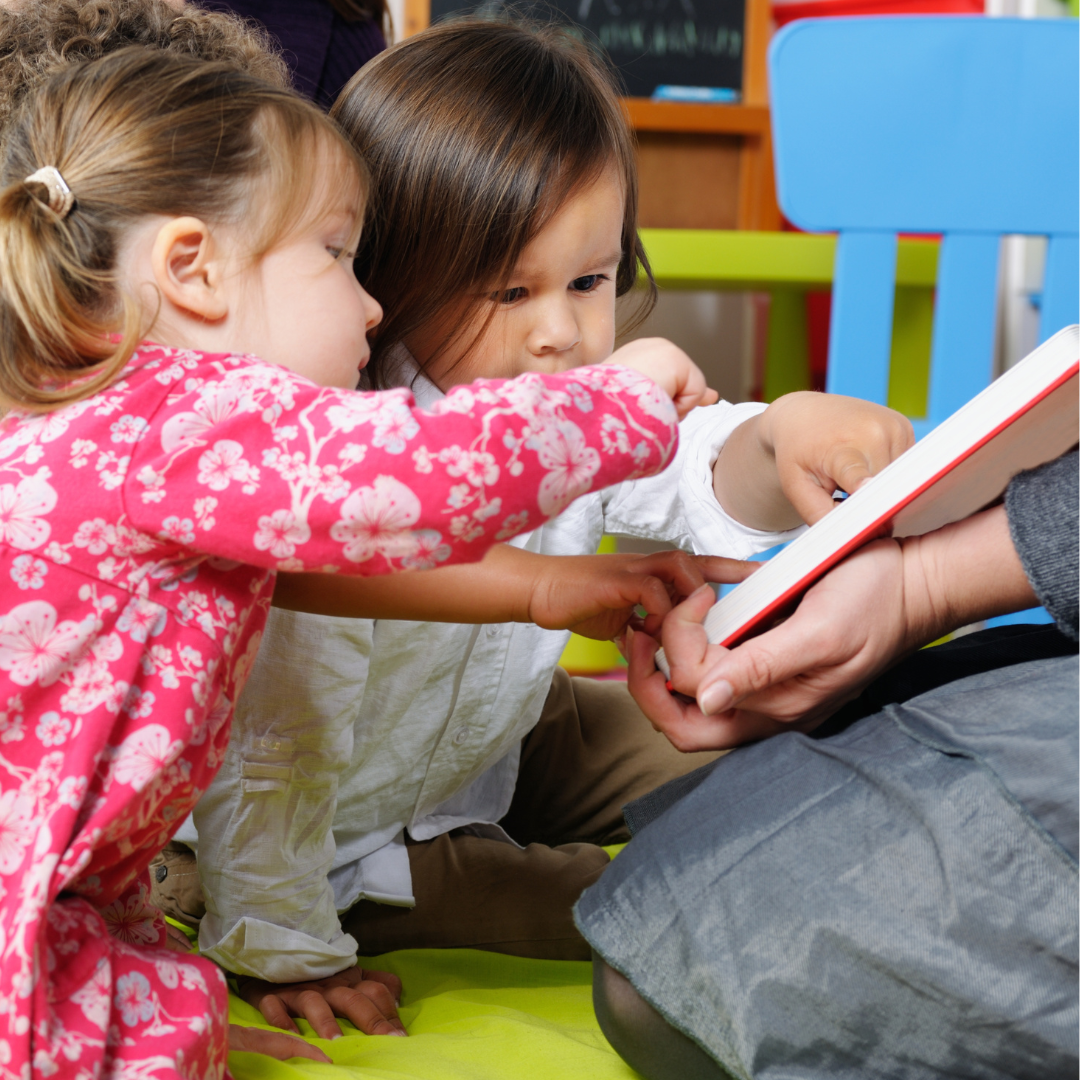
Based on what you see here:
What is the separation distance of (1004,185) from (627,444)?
3.52 ft

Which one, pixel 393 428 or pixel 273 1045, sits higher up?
pixel 393 428

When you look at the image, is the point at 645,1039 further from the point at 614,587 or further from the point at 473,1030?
the point at 614,587

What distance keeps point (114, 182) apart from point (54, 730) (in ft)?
0.95

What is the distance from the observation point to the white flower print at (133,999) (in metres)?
0.56

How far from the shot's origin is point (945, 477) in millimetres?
564

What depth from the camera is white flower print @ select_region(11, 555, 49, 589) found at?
0.55m

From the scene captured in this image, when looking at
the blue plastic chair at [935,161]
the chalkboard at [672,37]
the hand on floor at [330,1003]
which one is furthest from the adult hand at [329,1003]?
the chalkboard at [672,37]

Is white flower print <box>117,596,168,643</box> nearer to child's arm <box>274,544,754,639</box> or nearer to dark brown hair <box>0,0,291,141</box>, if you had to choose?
child's arm <box>274,544,754,639</box>

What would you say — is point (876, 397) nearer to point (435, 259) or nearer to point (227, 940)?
point (435, 259)

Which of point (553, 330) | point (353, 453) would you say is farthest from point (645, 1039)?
point (553, 330)

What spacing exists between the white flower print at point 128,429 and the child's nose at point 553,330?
359 millimetres

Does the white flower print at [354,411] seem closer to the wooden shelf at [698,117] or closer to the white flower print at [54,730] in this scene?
the white flower print at [54,730]

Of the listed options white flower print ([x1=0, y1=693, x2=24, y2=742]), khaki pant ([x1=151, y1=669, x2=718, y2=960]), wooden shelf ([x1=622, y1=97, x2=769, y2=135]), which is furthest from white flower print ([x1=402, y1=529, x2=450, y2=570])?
wooden shelf ([x1=622, y1=97, x2=769, y2=135])

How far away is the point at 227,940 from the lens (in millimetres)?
771
